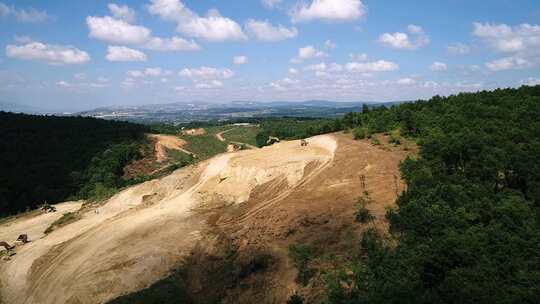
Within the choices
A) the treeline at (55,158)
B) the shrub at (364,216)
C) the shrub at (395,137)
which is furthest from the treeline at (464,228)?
the treeline at (55,158)

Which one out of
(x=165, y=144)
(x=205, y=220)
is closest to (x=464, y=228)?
(x=205, y=220)

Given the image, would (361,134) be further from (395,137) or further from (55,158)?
(55,158)

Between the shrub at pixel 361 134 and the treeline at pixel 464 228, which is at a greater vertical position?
the shrub at pixel 361 134

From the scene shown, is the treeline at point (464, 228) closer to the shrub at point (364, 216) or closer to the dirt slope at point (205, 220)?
the shrub at point (364, 216)

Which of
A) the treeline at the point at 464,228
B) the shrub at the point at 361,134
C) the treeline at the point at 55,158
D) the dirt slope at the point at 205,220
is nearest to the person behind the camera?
the treeline at the point at 464,228

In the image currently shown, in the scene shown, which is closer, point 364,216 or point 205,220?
point 364,216

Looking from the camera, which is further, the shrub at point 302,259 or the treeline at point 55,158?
the treeline at point 55,158

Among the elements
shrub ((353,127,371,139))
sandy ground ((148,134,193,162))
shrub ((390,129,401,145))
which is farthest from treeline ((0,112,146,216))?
shrub ((390,129,401,145))

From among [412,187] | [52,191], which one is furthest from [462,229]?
[52,191]
